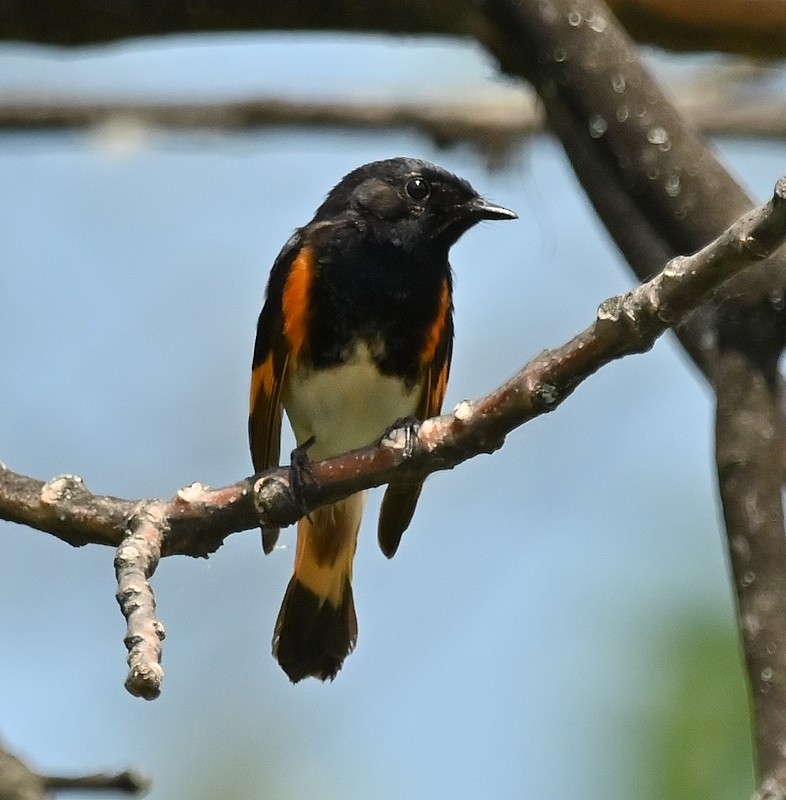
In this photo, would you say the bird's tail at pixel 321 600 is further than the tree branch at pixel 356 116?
No

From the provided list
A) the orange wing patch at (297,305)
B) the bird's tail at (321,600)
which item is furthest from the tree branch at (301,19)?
the bird's tail at (321,600)

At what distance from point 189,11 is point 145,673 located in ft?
8.85

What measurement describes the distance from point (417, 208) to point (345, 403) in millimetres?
658

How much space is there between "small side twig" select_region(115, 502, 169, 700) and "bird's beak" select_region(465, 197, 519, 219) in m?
1.78

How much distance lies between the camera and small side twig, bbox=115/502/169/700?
6.15 feet

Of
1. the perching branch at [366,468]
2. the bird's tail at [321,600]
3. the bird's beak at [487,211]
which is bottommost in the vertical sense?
the perching branch at [366,468]

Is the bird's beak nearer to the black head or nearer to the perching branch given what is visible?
the black head

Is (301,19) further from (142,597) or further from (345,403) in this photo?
(142,597)

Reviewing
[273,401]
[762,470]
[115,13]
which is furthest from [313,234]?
[762,470]

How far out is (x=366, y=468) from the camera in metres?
2.56

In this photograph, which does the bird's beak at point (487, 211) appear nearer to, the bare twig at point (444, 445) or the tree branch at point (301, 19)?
the tree branch at point (301, 19)

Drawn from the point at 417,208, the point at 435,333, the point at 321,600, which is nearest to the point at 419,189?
the point at 417,208

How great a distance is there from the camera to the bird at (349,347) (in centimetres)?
379

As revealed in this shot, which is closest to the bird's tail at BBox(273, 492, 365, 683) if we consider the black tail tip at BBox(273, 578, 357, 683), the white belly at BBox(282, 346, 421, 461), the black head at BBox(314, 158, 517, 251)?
the black tail tip at BBox(273, 578, 357, 683)
